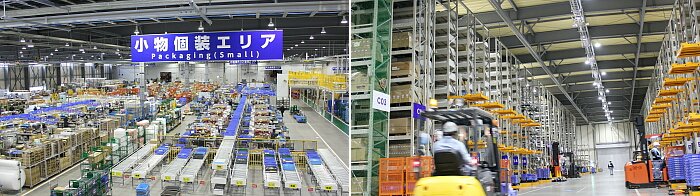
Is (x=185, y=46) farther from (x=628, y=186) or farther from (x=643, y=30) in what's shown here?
(x=643, y=30)

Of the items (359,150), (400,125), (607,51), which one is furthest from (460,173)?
(607,51)

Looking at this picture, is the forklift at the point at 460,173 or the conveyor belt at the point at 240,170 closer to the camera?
the forklift at the point at 460,173

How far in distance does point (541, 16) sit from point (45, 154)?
20.1 meters

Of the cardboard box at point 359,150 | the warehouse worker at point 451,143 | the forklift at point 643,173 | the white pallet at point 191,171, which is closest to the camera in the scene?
the warehouse worker at point 451,143

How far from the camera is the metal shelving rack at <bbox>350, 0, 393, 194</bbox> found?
1226 cm

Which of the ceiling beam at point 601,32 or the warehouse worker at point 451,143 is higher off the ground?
the ceiling beam at point 601,32

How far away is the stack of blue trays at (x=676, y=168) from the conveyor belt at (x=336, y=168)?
42.8 feet

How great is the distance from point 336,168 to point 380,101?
60.2 ft

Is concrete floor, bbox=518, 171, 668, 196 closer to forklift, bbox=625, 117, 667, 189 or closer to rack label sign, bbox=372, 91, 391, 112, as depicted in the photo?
forklift, bbox=625, 117, 667, 189

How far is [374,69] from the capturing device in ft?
39.6

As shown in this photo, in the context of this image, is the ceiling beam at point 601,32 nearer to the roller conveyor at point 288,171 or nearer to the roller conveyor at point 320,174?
the roller conveyor at point 320,174

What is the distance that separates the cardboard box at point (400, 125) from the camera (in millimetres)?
13578

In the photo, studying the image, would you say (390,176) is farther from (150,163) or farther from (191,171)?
(150,163)

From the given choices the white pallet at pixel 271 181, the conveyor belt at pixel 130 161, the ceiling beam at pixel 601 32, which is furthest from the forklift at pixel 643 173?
the conveyor belt at pixel 130 161
